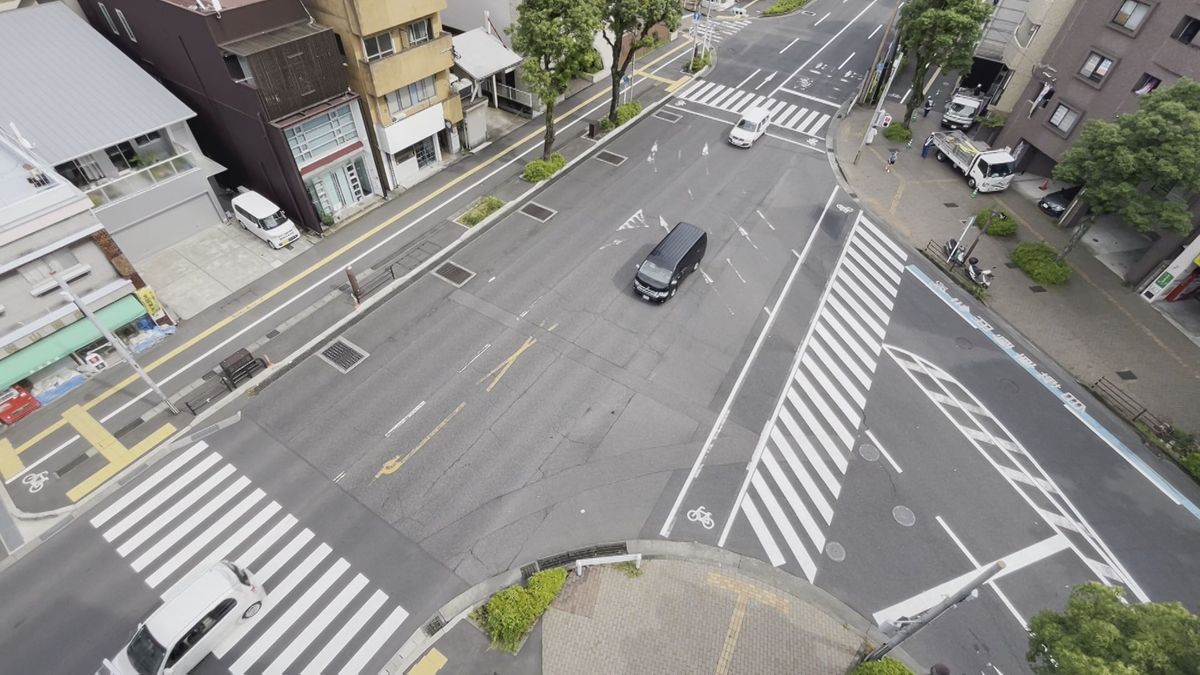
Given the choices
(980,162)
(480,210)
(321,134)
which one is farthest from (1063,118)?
(321,134)

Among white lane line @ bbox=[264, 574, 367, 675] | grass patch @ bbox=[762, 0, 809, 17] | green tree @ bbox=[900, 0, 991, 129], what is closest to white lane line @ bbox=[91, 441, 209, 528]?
white lane line @ bbox=[264, 574, 367, 675]

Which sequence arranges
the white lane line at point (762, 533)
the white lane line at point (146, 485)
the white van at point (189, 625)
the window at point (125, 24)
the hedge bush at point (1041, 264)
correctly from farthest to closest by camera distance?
the hedge bush at point (1041, 264)
the window at point (125, 24)
the white lane line at point (146, 485)
the white lane line at point (762, 533)
the white van at point (189, 625)

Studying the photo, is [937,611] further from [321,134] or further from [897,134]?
[897,134]

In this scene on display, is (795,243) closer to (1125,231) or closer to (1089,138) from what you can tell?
(1089,138)

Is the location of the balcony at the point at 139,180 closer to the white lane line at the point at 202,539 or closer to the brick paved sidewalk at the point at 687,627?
the white lane line at the point at 202,539

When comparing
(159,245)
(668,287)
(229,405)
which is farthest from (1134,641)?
(159,245)

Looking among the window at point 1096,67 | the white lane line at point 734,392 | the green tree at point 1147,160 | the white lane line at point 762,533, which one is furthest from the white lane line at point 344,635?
the window at point 1096,67
